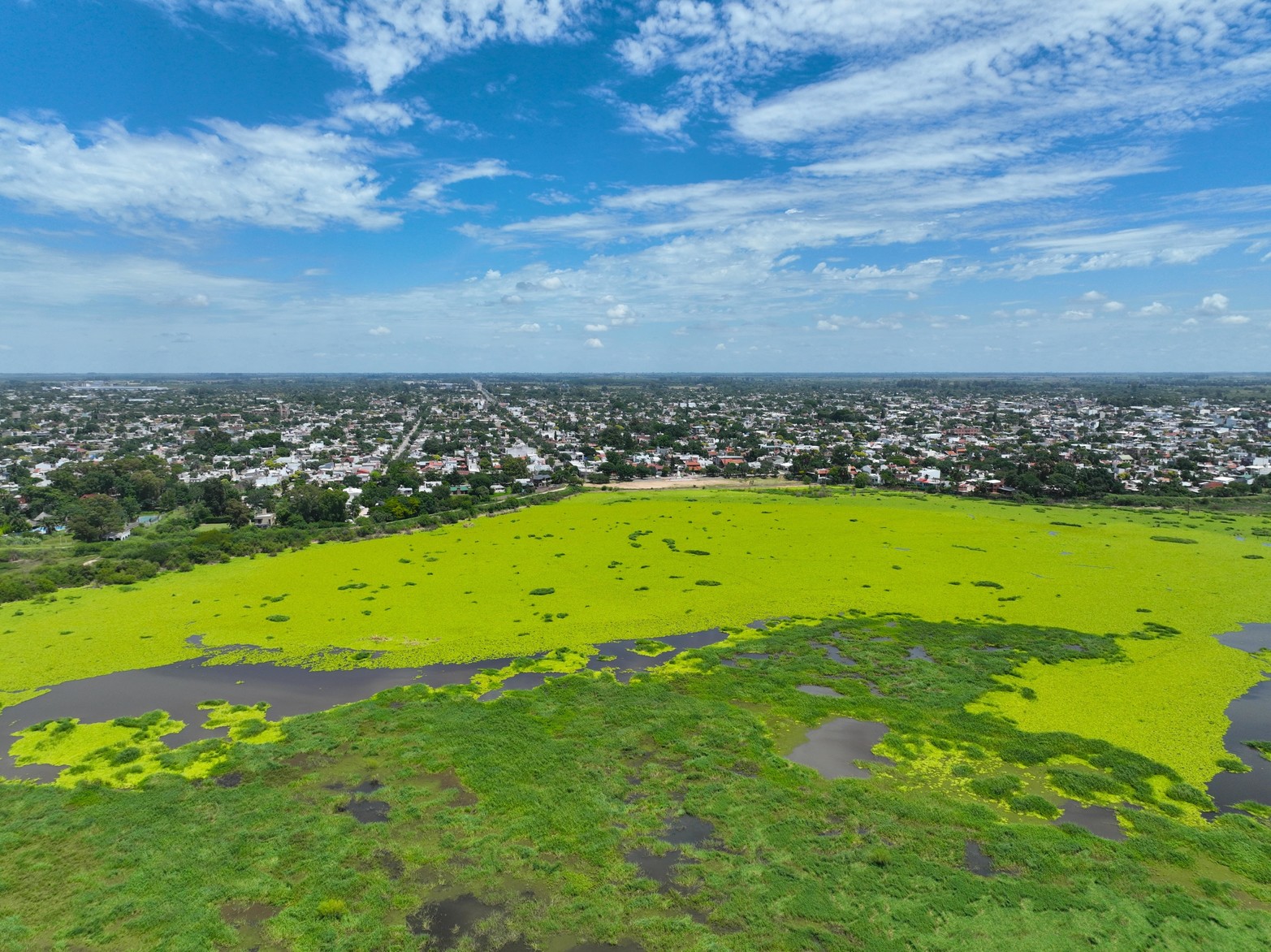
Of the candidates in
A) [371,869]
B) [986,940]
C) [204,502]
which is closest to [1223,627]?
[986,940]

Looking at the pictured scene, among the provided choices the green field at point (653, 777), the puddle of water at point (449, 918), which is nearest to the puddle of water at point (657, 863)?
the green field at point (653, 777)

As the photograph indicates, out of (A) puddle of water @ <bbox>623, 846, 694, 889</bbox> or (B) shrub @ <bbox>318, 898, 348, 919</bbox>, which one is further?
(A) puddle of water @ <bbox>623, 846, 694, 889</bbox>

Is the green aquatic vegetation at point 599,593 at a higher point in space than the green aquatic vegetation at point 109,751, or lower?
lower

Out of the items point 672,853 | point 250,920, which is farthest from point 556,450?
point 250,920

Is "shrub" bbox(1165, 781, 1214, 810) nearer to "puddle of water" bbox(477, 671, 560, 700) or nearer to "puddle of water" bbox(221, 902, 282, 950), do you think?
"puddle of water" bbox(477, 671, 560, 700)

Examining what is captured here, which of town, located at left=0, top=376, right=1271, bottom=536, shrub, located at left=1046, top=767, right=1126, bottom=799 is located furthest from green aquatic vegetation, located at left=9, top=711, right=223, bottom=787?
town, located at left=0, top=376, right=1271, bottom=536

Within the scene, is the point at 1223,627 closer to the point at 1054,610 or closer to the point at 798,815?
the point at 1054,610

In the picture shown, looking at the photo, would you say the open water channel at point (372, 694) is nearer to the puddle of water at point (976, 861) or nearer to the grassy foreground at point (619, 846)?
the grassy foreground at point (619, 846)
